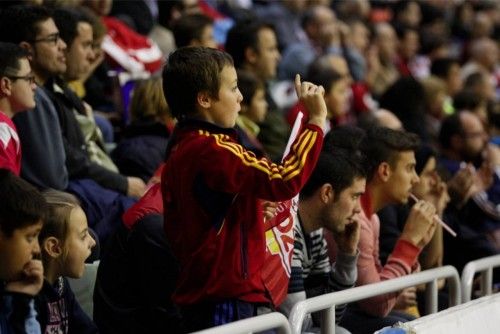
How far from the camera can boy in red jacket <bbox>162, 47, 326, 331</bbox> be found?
411 cm

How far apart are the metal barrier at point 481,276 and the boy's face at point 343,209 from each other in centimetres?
71

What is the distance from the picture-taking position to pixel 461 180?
289 inches

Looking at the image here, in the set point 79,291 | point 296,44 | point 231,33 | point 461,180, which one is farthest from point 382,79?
point 79,291

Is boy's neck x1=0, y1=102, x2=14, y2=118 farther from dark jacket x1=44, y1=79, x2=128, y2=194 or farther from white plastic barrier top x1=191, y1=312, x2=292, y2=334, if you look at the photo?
white plastic barrier top x1=191, y1=312, x2=292, y2=334

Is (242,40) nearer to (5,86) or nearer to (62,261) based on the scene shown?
(5,86)

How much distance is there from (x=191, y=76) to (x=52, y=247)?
0.84 metres

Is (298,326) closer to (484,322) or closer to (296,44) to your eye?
(484,322)

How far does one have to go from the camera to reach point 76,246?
440cm

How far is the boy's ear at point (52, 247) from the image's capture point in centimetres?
430

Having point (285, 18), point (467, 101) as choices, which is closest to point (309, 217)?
point (467, 101)

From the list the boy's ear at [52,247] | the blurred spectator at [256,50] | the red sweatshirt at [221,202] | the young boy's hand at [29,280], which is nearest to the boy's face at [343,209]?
the red sweatshirt at [221,202]

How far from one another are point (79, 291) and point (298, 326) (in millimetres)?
1337

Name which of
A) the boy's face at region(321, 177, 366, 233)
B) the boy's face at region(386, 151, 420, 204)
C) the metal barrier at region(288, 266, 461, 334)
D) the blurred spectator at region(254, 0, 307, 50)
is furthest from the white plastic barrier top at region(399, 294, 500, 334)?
the blurred spectator at region(254, 0, 307, 50)

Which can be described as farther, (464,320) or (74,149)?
(74,149)
